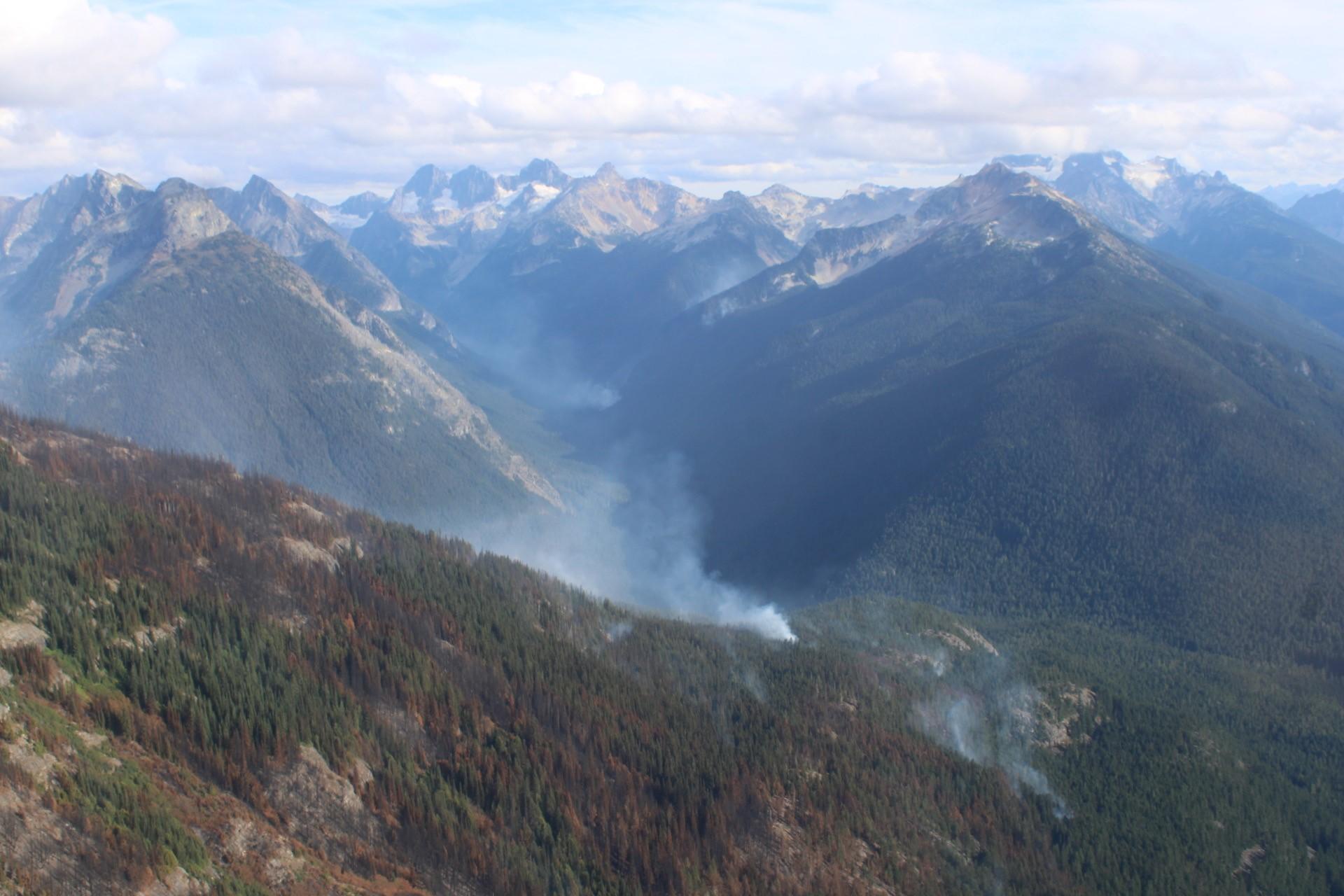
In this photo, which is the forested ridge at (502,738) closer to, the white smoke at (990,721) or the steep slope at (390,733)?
the steep slope at (390,733)

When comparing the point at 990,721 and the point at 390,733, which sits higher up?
the point at 390,733

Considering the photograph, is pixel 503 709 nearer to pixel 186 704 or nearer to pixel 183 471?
pixel 186 704

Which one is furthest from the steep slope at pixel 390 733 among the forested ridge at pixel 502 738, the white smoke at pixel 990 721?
the white smoke at pixel 990 721

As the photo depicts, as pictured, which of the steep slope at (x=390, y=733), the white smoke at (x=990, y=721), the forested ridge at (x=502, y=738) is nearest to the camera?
the steep slope at (x=390, y=733)

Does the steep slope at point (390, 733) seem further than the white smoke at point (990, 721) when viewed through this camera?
No

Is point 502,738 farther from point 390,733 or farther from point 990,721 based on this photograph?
point 990,721

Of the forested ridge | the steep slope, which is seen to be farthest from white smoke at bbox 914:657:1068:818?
the steep slope

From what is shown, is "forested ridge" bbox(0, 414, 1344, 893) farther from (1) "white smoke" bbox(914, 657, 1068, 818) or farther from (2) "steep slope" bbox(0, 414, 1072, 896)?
(1) "white smoke" bbox(914, 657, 1068, 818)

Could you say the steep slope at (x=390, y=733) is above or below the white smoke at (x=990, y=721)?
above

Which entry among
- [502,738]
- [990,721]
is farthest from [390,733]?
[990,721]
